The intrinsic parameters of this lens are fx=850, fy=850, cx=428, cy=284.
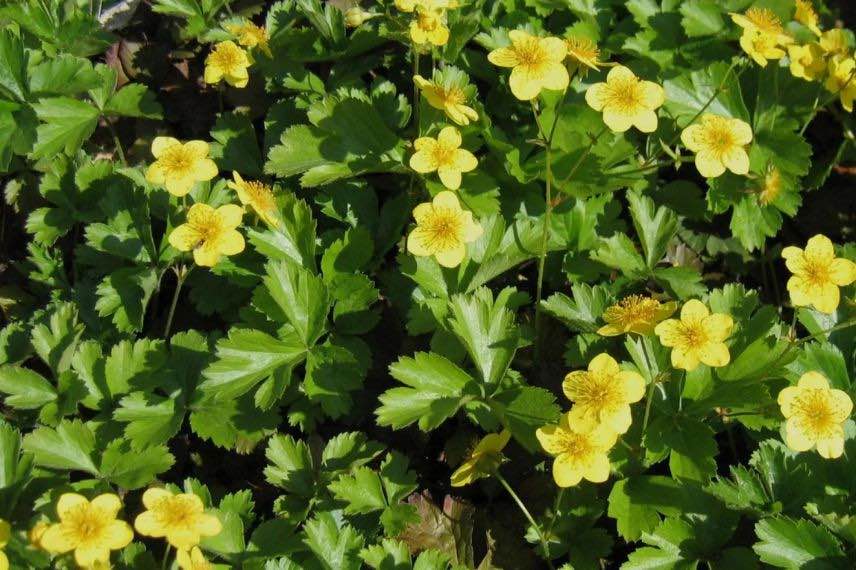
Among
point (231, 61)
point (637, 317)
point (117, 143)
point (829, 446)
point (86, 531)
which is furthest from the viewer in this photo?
point (117, 143)

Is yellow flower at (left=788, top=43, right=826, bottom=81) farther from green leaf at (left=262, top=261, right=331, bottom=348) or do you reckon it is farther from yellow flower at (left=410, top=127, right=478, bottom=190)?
green leaf at (left=262, top=261, right=331, bottom=348)

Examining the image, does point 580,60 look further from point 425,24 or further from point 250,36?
point 250,36

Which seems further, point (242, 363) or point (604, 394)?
point (242, 363)

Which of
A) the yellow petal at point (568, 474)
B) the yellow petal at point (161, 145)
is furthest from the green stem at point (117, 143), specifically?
the yellow petal at point (568, 474)

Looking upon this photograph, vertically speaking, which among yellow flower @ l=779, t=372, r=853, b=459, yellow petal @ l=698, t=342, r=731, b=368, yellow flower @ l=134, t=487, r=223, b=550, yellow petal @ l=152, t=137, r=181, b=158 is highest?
yellow petal @ l=152, t=137, r=181, b=158

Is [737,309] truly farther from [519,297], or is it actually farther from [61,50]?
[61,50]

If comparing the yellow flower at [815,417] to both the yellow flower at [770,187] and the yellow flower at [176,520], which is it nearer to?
the yellow flower at [770,187]

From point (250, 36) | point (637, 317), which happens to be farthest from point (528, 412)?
point (250, 36)

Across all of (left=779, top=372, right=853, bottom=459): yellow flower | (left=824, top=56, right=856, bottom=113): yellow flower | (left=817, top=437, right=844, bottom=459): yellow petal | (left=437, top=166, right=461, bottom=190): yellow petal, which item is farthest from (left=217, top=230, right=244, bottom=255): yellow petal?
(left=824, top=56, right=856, bottom=113): yellow flower

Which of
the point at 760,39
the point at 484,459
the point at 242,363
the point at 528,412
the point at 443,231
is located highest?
the point at 760,39
